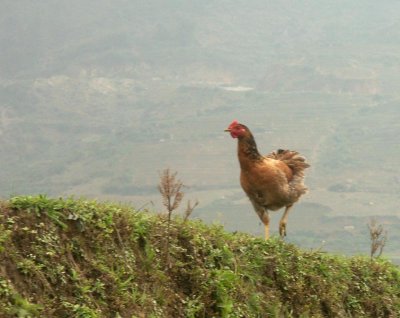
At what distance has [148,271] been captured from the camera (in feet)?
24.0

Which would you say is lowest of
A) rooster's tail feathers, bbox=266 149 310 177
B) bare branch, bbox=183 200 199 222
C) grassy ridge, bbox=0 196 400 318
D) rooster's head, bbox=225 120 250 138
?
grassy ridge, bbox=0 196 400 318

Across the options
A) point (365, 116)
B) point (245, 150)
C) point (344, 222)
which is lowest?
point (344, 222)

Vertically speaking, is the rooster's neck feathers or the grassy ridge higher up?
the rooster's neck feathers

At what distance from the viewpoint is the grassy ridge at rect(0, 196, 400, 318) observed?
6.39 m

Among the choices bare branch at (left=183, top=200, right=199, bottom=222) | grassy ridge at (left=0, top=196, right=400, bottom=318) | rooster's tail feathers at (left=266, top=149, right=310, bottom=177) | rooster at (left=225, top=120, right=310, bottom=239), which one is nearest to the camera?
grassy ridge at (left=0, top=196, right=400, bottom=318)

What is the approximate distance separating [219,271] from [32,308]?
2268 mm

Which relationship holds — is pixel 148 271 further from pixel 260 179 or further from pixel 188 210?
pixel 260 179

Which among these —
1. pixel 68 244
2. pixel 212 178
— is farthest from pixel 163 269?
pixel 212 178

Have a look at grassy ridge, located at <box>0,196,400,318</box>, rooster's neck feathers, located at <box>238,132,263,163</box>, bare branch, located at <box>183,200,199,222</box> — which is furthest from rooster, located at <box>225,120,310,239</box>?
bare branch, located at <box>183,200,199,222</box>

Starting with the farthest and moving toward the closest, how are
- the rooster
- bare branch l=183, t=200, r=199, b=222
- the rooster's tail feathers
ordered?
the rooster's tail feathers → the rooster → bare branch l=183, t=200, r=199, b=222

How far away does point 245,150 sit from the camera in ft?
33.7

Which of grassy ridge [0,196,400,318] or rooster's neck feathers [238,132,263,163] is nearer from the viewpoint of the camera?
grassy ridge [0,196,400,318]

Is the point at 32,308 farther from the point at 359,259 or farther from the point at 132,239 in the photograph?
the point at 359,259

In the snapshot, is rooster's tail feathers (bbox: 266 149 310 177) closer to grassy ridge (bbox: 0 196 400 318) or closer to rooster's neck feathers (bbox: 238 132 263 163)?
rooster's neck feathers (bbox: 238 132 263 163)
